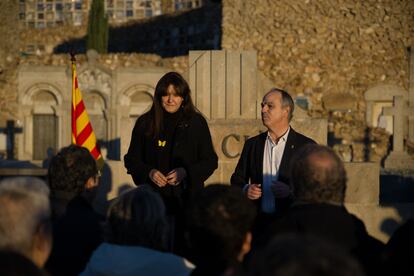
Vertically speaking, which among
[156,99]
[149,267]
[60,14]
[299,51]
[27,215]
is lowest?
[149,267]

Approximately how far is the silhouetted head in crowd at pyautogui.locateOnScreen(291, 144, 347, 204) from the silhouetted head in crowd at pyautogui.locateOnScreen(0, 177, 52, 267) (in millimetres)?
1169

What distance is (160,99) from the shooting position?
5.49 meters

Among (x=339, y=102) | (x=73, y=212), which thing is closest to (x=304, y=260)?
(x=73, y=212)

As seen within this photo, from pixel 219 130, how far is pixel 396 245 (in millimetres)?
3972

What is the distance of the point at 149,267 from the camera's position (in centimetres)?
346

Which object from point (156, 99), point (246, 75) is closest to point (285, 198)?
point (156, 99)

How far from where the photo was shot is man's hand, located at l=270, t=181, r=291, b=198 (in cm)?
505

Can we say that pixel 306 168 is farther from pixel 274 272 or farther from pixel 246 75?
pixel 246 75

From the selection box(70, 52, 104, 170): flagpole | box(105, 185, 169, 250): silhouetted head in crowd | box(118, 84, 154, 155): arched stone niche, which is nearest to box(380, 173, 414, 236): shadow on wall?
box(70, 52, 104, 170): flagpole

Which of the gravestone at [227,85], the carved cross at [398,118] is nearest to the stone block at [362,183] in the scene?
the gravestone at [227,85]

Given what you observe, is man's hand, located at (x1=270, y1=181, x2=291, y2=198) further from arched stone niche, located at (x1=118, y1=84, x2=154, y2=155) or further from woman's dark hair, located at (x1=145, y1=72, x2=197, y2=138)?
arched stone niche, located at (x1=118, y1=84, x2=154, y2=155)

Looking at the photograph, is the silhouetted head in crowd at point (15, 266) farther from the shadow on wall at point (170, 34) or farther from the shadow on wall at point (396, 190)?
the shadow on wall at point (170, 34)

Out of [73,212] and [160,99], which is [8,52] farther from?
[73,212]

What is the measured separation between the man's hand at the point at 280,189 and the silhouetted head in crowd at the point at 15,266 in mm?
2880
